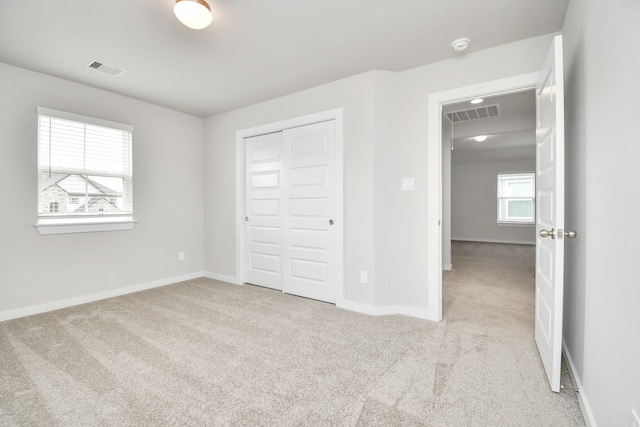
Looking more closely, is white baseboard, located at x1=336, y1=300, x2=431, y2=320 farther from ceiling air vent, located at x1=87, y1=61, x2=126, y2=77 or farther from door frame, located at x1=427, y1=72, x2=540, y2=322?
ceiling air vent, located at x1=87, y1=61, x2=126, y2=77

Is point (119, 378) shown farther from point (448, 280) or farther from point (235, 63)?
point (448, 280)

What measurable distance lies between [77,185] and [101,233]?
0.60 metres

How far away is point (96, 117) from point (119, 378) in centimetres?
298

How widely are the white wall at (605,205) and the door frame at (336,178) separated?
1.88 m

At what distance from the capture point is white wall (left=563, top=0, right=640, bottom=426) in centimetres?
103

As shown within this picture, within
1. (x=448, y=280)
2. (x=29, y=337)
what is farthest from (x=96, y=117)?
(x=448, y=280)

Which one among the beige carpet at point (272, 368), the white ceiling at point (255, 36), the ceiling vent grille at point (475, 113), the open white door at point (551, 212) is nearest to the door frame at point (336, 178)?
the white ceiling at point (255, 36)

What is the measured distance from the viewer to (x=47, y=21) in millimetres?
2113

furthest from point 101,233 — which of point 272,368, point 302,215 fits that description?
point 272,368

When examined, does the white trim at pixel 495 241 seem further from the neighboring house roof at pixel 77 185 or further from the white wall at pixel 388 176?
the neighboring house roof at pixel 77 185

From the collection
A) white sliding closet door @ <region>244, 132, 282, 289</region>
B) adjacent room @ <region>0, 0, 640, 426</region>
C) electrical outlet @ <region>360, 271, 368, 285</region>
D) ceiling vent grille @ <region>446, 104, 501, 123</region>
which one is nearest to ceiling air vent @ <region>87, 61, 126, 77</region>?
adjacent room @ <region>0, 0, 640, 426</region>

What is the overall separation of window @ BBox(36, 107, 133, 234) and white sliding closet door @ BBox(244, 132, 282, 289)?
1485 millimetres

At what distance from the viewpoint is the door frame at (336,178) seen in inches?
123

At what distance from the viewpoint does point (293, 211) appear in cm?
355
